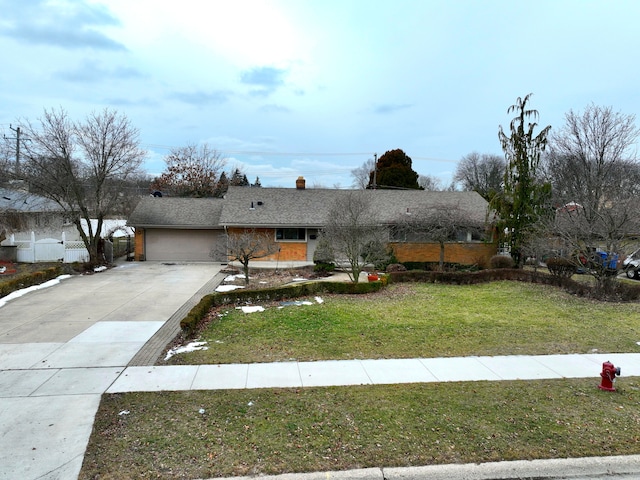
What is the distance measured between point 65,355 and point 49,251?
56.6ft

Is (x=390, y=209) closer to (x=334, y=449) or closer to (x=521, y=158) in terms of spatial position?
(x=521, y=158)

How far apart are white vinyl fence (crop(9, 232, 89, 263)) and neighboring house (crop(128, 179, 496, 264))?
11.6 ft

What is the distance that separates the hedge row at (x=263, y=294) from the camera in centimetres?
937

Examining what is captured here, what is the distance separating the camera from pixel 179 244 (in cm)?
2525

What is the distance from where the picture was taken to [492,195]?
22469 mm

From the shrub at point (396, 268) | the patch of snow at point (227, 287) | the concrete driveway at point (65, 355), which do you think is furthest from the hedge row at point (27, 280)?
the shrub at point (396, 268)

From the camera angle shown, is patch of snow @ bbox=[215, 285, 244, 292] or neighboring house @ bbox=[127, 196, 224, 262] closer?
patch of snow @ bbox=[215, 285, 244, 292]

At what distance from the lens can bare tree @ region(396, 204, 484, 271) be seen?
2078 centimetres

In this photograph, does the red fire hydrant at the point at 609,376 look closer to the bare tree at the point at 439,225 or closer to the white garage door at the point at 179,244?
the bare tree at the point at 439,225

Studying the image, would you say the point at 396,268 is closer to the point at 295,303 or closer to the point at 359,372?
the point at 295,303

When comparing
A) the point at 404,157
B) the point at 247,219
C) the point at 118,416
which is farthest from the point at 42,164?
the point at 404,157

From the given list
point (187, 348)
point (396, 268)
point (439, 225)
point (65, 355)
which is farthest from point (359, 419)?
point (439, 225)

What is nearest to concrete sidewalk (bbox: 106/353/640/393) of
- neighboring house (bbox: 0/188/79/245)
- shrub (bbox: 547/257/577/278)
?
shrub (bbox: 547/257/577/278)

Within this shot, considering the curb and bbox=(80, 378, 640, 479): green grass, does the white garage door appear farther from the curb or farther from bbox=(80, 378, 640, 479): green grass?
the curb
